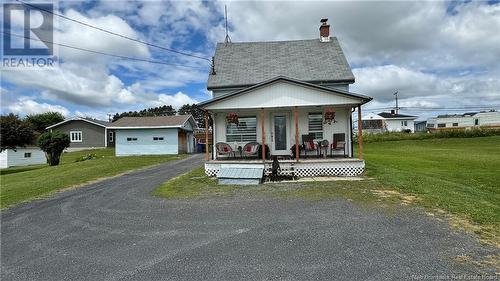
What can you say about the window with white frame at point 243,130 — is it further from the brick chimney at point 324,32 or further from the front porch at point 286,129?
the brick chimney at point 324,32

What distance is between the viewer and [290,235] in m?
5.16

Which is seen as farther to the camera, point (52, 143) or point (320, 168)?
point (52, 143)

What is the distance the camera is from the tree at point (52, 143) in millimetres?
22984

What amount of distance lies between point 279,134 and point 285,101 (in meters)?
2.65

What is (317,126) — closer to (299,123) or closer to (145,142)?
(299,123)

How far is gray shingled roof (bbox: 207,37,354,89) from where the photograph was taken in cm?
1547

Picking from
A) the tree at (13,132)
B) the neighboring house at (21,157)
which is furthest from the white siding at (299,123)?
the neighboring house at (21,157)

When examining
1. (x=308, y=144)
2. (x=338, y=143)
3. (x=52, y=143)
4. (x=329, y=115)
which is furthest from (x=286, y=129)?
(x=52, y=143)

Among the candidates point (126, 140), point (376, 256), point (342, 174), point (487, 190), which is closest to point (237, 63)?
point (342, 174)

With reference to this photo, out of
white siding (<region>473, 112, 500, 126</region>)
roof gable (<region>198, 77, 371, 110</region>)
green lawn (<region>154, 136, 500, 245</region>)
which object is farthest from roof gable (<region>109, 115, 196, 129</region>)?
white siding (<region>473, 112, 500, 126</region>)

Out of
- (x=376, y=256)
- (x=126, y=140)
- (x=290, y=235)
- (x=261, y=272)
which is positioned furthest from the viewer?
(x=126, y=140)

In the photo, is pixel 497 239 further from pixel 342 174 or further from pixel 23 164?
pixel 23 164

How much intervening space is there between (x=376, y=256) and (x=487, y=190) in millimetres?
7261

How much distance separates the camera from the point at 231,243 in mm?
4859
